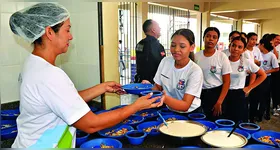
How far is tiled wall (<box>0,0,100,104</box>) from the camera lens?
161 centimetres

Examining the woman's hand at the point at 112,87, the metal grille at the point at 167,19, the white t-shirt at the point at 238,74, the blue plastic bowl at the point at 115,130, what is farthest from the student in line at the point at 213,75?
the metal grille at the point at 167,19

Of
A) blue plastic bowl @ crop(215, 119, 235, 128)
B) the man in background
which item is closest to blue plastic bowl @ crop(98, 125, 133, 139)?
blue plastic bowl @ crop(215, 119, 235, 128)

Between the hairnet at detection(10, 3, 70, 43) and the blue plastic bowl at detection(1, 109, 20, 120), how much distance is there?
81 centimetres

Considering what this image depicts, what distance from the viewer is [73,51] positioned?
6.19 feet

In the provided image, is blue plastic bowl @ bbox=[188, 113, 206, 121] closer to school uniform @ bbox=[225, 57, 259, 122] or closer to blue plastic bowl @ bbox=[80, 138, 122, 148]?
blue plastic bowl @ bbox=[80, 138, 122, 148]

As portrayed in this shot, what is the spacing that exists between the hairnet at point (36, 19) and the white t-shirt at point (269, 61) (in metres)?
2.59

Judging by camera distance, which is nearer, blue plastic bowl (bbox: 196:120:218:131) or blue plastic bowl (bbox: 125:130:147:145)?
blue plastic bowl (bbox: 125:130:147:145)

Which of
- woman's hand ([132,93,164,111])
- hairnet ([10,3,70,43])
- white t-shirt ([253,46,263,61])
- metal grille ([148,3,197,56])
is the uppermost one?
metal grille ([148,3,197,56])

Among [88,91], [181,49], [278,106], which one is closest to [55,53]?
[88,91]

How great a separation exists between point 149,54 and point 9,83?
1.27m

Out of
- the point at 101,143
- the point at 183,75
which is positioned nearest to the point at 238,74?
the point at 183,75

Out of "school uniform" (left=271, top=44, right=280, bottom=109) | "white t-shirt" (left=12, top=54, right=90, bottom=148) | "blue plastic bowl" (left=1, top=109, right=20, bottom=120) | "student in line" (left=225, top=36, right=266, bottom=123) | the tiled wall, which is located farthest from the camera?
"school uniform" (left=271, top=44, right=280, bottom=109)

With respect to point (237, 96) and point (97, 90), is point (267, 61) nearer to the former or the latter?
point (237, 96)

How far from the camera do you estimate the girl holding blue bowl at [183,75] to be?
128 centimetres
